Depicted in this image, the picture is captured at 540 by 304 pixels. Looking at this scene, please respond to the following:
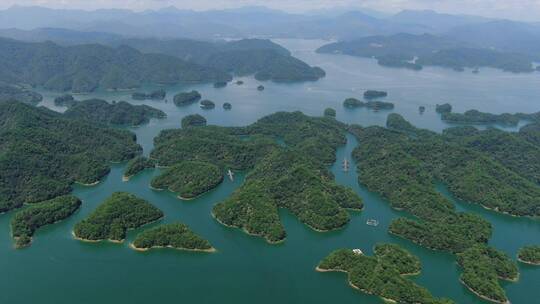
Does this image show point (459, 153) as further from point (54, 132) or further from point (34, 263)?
point (54, 132)

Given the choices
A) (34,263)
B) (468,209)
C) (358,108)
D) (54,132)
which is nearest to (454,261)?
(468,209)

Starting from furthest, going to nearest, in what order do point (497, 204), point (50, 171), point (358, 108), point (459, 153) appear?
point (358, 108) → point (459, 153) → point (50, 171) → point (497, 204)

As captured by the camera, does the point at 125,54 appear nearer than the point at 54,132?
No

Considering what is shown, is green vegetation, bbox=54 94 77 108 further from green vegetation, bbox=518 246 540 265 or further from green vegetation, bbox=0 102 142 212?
green vegetation, bbox=518 246 540 265

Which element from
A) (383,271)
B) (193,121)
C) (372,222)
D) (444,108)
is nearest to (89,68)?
(193,121)

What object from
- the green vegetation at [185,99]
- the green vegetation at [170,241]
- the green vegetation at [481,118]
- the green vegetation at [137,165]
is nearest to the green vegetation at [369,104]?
the green vegetation at [481,118]

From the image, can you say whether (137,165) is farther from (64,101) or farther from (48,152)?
(64,101)

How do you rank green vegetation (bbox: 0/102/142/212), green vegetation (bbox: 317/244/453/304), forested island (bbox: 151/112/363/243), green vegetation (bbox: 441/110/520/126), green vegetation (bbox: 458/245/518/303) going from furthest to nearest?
green vegetation (bbox: 441/110/520/126)
green vegetation (bbox: 0/102/142/212)
forested island (bbox: 151/112/363/243)
green vegetation (bbox: 458/245/518/303)
green vegetation (bbox: 317/244/453/304)

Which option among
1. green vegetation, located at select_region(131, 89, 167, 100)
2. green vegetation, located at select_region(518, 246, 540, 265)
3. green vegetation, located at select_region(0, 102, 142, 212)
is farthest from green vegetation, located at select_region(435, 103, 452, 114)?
green vegetation, located at select_region(0, 102, 142, 212)
